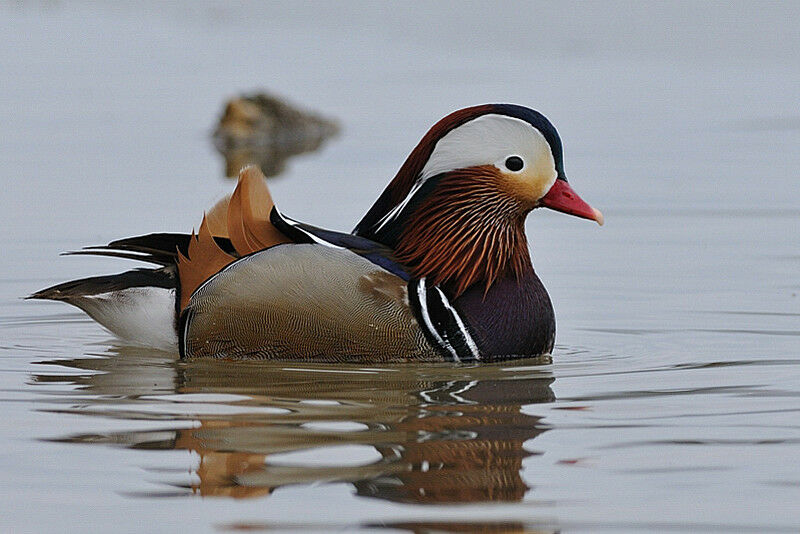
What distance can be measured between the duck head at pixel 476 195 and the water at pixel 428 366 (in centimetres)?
48

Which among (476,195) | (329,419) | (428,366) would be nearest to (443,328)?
(428,366)

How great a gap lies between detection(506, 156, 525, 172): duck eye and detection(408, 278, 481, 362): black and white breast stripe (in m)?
0.58

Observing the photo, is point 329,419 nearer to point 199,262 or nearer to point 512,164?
point 199,262

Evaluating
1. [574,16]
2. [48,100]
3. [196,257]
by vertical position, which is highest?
[574,16]

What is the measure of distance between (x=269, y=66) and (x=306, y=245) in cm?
1002

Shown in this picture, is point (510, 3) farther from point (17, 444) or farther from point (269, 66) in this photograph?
point (17, 444)

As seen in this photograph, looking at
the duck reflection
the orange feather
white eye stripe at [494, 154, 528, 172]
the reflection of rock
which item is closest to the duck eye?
white eye stripe at [494, 154, 528, 172]

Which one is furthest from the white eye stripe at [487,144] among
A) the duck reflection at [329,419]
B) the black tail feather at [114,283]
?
the black tail feather at [114,283]

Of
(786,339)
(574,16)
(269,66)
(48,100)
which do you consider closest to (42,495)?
(786,339)

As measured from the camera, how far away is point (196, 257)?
20.9 ft

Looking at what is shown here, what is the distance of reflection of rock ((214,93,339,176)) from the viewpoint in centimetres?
1266

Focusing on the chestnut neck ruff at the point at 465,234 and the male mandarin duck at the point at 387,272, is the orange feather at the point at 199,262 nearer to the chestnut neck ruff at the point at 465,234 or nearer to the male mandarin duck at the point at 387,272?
the male mandarin duck at the point at 387,272

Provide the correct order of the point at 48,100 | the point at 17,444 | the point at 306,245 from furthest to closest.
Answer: the point at 48,100 < the point at 306,245 < the point at 17,444

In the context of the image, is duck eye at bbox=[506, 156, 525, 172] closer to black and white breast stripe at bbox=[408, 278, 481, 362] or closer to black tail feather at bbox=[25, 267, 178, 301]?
black and white breast stripe at bbox=[408, 278, 481, 362]
